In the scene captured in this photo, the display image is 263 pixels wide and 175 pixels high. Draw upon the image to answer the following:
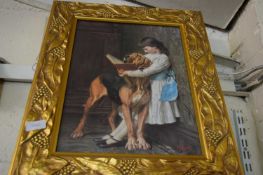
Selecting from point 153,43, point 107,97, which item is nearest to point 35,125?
point 107,97

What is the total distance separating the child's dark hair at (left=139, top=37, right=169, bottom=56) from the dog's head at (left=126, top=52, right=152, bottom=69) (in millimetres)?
55

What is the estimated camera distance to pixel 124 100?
31.7 inches

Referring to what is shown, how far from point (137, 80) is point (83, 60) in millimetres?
191

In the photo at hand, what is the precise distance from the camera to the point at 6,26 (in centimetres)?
109

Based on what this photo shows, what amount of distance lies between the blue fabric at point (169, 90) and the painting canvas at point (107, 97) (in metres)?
0.02

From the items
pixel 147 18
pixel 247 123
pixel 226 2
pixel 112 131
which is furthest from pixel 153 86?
pixel 226 2

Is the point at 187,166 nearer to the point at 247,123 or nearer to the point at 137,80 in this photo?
the point at 137,80

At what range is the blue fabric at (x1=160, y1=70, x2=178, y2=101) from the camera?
2.71 feet

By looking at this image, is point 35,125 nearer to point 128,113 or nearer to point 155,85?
point 128,113

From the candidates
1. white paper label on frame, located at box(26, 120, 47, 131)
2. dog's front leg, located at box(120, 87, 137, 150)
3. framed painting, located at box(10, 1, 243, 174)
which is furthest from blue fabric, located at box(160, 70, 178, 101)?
white paper label on frame, located at box(26, 120, 47, 131)

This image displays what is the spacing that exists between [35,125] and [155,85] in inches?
14.9

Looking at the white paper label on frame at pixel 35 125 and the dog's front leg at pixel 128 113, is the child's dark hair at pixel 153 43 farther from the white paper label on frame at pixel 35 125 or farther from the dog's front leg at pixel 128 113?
the white paper label on frame at pixel 35 125

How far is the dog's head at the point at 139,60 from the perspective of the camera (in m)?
0.89

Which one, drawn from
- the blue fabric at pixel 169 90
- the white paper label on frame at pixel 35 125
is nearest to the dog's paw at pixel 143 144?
the blue fabric at pixel 169 90
